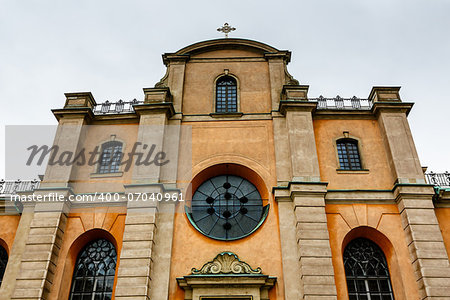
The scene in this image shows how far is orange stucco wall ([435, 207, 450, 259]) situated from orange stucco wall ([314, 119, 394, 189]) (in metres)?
2.00

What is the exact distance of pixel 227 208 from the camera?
635 inches

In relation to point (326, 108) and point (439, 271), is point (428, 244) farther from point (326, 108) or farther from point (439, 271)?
point (326, 108)

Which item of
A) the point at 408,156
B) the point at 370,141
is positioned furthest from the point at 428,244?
the point at 370,141

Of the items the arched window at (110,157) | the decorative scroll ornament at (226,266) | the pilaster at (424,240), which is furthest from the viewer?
the arched window at (110,157)

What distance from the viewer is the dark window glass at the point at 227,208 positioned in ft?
50.9

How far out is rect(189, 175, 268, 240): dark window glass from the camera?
1552 centimetres

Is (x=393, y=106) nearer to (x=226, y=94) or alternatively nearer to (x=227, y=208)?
(x=226, y=94)

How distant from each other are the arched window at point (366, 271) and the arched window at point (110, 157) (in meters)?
9.77

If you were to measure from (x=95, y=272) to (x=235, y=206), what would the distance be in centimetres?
570

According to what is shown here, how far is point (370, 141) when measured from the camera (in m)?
17.4

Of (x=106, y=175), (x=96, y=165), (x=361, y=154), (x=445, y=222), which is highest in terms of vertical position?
(x=361, y=154)

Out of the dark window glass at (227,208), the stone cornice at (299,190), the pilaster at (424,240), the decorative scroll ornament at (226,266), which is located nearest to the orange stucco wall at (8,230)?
the dark window glass at (227,208)
